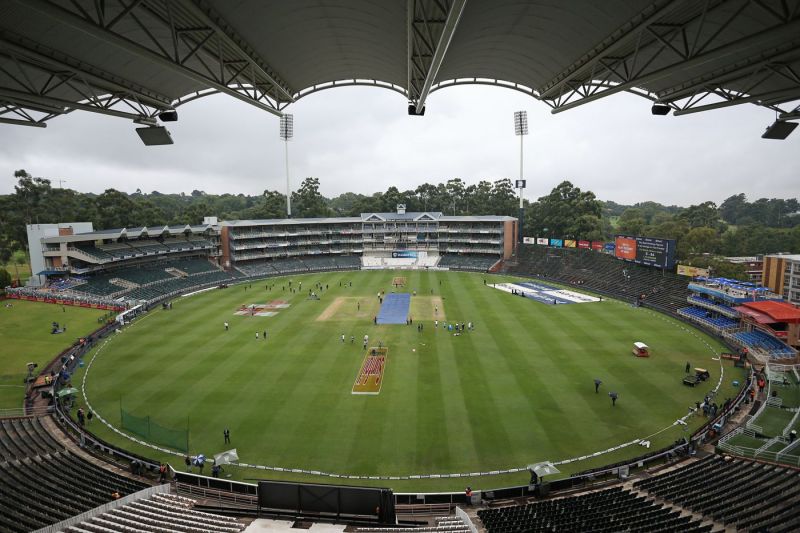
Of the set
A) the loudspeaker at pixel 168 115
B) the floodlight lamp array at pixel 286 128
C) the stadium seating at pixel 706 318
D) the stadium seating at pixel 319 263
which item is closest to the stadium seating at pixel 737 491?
the loudspeaker at pixel 168 115

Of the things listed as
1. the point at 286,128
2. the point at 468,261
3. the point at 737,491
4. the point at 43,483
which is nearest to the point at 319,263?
the point at 286,128

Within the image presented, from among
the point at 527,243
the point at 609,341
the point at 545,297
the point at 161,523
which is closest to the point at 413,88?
the point at 161,523

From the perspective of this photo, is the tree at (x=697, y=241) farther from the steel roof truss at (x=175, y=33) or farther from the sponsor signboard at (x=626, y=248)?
the steel roof truss at (x=175, y=33)

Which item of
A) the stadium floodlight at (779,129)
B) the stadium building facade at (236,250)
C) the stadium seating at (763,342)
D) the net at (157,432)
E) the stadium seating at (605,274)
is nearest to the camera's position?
the stadium floodlight at (779,129)

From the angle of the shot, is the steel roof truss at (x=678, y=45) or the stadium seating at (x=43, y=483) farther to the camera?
the stadium seating at (x=43, y=483)

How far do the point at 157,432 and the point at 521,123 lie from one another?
77.5m

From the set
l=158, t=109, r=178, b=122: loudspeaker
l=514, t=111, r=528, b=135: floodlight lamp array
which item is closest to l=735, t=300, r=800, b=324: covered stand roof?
l=158, t=109, r=178, b=122: loudspeaker

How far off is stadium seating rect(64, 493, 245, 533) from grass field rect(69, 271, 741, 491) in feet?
14.1

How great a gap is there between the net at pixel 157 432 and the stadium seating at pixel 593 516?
1521 cm

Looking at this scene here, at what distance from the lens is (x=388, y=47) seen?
1908cm

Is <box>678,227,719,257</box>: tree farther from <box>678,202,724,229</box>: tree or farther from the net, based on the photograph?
the net

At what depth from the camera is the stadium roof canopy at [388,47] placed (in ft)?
40.4

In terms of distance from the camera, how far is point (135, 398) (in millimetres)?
27172

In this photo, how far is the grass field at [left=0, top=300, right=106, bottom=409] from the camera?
2966cm
